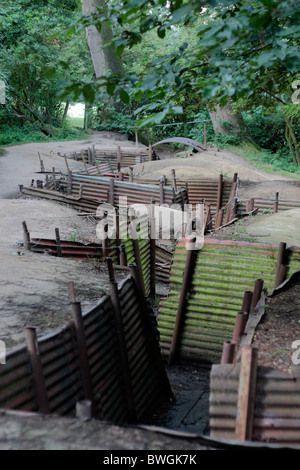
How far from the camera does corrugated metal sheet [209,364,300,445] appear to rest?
381 cm

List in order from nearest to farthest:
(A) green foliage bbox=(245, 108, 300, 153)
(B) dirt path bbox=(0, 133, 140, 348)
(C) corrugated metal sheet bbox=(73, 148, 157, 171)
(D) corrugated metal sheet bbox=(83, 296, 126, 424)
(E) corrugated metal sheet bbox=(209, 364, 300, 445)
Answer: (E) corrugated metal sheet bbox=(209, 364, 300, 445) < (D) corrugated metal sheet bbox=(83, 296, 126, 424) < (B) dirt path bbox=(0, 133, 140, 348) < (C) corrugated metal sheet bbox=(73, 148, 157, 171) < (A) green foliage bbox=(245, 108, 300, 153)

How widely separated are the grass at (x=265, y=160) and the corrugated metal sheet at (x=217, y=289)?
15424 mm

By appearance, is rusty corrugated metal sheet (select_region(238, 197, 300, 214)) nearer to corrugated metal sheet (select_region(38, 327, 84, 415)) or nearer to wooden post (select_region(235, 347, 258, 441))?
corrugated metal sheet (select_region(38, 327, 84, 415))

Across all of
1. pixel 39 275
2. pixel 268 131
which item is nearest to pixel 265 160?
pixel 268 131

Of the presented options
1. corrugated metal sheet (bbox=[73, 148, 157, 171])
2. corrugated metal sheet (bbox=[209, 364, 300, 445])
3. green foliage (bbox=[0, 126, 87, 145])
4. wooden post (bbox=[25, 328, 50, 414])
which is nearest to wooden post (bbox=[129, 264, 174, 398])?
wooden post (bbox=[25, 328, 50, 414])

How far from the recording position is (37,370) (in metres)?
4.19

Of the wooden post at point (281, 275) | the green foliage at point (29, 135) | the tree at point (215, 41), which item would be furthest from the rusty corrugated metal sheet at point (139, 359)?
the green foliage at point (29, 135)

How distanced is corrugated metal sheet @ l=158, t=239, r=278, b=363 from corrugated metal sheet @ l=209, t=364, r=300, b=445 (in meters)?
4.35

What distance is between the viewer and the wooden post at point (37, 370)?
4.17 m

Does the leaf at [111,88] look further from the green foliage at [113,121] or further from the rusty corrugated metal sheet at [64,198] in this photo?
the green foliage at [113,121]

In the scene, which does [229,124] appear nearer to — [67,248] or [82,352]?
[67,248]

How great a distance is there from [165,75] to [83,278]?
413cm

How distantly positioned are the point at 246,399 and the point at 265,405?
0.22 m

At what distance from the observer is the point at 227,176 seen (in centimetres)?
2084
